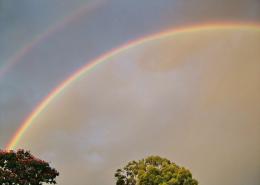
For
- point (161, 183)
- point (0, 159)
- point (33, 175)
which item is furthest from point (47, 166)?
point (161, 183)

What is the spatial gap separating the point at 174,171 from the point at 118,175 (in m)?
7.88

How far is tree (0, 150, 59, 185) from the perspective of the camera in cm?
3772

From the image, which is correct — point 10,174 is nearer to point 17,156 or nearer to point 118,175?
point 17,156

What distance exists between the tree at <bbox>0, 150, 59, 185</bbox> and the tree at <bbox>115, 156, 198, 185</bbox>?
46.4ft

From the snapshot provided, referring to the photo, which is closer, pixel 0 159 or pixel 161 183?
pixel 0 159

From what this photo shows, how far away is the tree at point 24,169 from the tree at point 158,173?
14144mm

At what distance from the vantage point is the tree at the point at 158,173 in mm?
50188

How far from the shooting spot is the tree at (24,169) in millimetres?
37719

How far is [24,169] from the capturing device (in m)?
38.8

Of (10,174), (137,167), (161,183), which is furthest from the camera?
(137,167)

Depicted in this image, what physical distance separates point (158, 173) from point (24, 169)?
18097mm

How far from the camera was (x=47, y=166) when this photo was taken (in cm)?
3959

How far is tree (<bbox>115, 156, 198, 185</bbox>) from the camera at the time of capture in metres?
50.2

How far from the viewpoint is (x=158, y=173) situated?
5128cm
